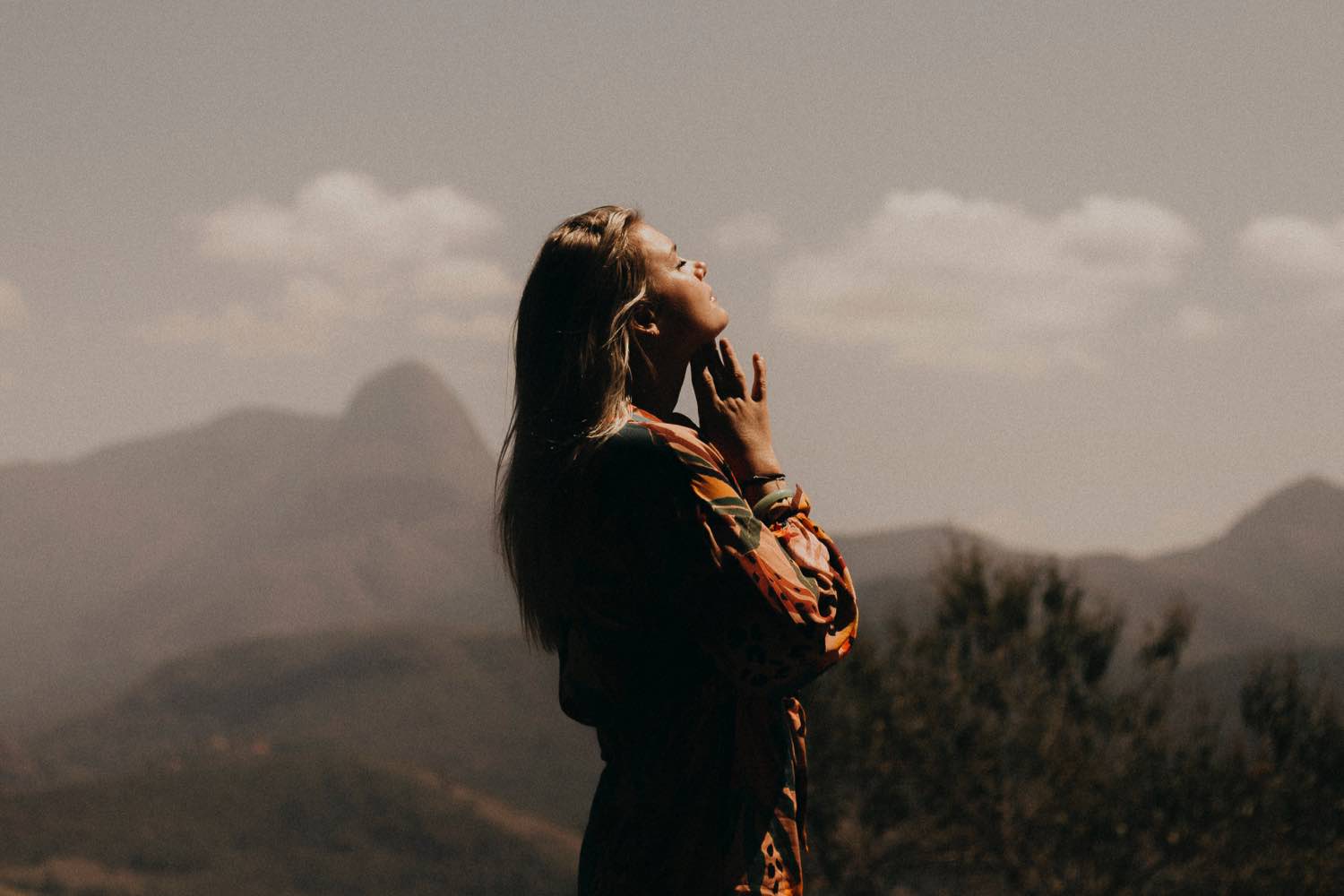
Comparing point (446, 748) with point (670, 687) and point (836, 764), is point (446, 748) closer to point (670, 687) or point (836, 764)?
point (836, 764)

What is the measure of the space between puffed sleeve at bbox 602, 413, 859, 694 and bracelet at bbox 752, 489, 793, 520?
106 millimetres

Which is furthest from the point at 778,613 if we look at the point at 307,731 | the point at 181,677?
the point at 181,677

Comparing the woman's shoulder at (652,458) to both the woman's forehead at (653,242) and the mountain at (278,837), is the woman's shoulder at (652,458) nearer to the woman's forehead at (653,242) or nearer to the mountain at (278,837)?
the woman's forehead at (653,242)

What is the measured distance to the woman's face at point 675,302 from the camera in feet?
10.3

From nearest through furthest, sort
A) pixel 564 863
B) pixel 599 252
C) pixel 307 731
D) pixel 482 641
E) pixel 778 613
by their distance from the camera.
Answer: pixel 778 613 < pixel 599 252 < pixel 564 863 < pixel 307 731 < pixel 482 641

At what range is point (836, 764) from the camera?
36750 mm

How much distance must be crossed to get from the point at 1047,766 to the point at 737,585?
32899 mm

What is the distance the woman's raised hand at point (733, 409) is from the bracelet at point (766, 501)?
0.06 m

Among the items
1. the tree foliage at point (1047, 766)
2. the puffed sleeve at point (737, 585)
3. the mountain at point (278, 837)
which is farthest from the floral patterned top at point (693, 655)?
the mountain at point (278, 837)

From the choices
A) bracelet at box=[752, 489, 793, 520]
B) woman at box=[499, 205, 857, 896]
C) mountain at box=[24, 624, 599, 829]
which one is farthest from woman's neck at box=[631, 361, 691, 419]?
mountain at box=[24, 624, 599, 829]

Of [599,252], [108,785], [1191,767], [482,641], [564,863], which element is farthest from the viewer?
[482,641]

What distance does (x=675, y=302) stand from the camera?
3.16 metres

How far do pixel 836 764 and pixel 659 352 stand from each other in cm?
3489

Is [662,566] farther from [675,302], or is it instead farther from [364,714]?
[364,714]
